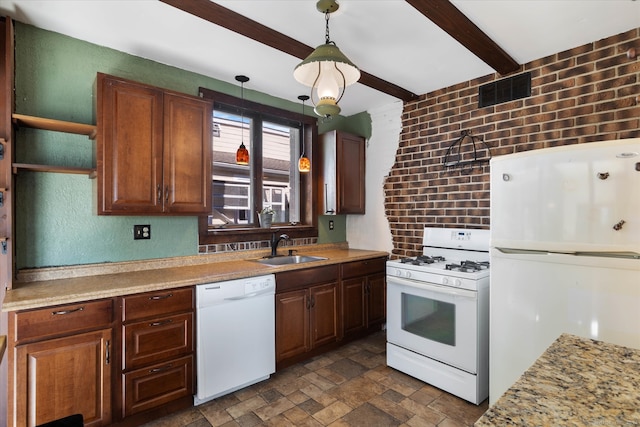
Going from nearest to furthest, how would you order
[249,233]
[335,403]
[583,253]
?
[583,253] → [335,403] → [249,233]

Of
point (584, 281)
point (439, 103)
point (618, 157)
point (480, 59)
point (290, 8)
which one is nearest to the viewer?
point (618, 157)

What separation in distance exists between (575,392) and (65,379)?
2238 millimetres

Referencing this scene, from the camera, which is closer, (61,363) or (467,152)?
(61,363)

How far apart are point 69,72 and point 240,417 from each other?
2574 millimetres

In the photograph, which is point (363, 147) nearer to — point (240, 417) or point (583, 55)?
point (583, 55)

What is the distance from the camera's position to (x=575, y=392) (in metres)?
0.72

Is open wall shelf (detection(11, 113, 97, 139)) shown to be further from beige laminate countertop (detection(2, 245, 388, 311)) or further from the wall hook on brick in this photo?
the wall hook on brick

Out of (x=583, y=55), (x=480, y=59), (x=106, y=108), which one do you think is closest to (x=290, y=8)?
(x=106, y=108)

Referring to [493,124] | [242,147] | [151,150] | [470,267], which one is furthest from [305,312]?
[493,124]

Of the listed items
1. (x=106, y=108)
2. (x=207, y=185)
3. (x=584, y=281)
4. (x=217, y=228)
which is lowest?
(x=584, y=281)

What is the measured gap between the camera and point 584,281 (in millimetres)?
1642

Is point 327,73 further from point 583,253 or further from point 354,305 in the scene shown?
point 354,305

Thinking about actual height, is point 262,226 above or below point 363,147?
below

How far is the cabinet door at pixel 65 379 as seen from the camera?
1644mm
